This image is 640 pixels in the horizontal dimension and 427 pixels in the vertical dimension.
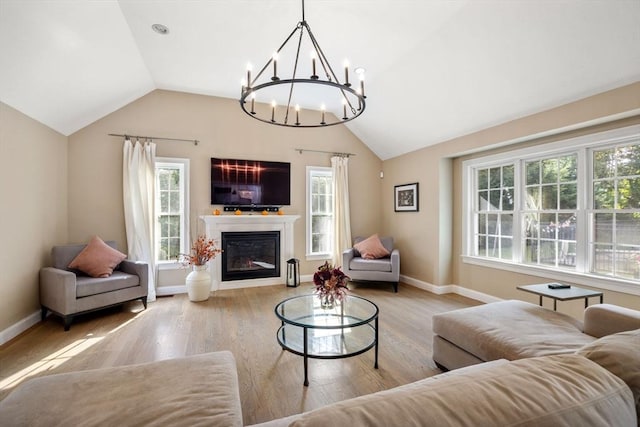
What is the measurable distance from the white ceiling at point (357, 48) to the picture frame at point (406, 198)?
135cm

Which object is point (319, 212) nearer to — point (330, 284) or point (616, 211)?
point (330, 284)

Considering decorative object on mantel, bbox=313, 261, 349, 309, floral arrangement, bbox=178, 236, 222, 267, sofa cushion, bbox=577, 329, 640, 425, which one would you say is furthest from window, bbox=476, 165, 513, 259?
floral arrangement, bbox=178, 236, 222, 267

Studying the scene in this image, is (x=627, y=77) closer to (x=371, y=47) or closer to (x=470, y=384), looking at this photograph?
(x=371, y=47)

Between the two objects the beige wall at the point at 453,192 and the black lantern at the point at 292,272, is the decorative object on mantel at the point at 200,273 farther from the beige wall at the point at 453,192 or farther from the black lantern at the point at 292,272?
the beige wall at the point at 453,192

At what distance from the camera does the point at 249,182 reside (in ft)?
16.9

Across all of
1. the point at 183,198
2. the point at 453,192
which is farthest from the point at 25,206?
the point at 453,192

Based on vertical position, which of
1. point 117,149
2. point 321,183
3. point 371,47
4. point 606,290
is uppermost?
point 371,47

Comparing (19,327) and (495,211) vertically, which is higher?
(495,211)

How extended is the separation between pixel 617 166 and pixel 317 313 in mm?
3417

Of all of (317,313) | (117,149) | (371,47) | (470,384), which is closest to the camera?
(470,384)

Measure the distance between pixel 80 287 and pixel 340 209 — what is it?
396 cm

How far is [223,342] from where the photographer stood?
9.84ft

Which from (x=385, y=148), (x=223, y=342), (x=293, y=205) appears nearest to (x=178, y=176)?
(x=293, y=205)

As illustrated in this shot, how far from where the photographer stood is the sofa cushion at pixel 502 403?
27.3 inches
